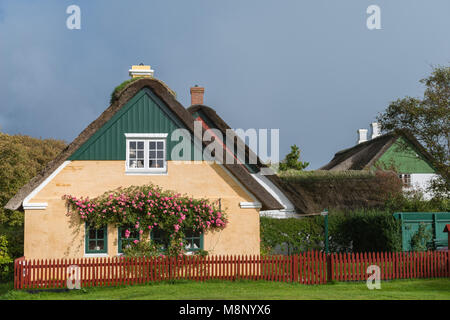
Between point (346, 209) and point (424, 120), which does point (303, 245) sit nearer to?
point (346, 209)

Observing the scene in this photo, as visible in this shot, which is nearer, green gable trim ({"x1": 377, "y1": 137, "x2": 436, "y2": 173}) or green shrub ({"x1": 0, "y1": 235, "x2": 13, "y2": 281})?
green shrub ({"x1": 0, "y1": 235, "x2": 13, "y2": 281})

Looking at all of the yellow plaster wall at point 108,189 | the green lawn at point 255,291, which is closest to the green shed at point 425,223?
the green lawn at point 255,291

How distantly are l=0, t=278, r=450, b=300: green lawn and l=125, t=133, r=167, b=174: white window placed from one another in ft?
12.6

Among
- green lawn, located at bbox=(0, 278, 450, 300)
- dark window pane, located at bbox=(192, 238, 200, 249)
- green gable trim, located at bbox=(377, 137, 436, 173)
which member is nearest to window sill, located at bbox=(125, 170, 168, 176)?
dark window pane, located at bbox=(192, 238, 200, 249)

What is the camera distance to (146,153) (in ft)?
55.5

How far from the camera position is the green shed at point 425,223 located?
68.4 ft

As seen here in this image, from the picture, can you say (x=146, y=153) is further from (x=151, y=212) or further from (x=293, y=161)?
(x=293, y=161)

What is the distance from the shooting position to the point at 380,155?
36.2 m

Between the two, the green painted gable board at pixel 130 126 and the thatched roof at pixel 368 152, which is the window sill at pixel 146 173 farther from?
the thatched roof at pixel 368 152

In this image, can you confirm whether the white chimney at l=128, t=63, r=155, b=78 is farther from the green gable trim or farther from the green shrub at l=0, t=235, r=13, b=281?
the green gable trim

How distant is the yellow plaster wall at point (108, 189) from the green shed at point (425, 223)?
300 inches

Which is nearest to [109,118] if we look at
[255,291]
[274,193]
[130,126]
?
[130,126]

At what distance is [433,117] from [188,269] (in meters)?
14.9

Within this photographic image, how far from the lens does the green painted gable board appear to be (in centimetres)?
1667
